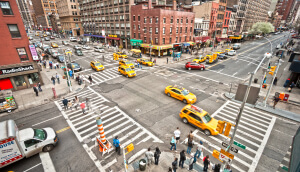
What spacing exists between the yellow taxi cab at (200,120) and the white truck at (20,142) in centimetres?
1165

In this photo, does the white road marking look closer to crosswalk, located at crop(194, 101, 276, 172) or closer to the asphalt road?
the asphalt road

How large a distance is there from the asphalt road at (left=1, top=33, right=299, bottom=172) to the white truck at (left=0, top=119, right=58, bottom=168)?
0.71 m

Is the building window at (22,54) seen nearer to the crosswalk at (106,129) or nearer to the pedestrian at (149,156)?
the crosswalk at (106,129)

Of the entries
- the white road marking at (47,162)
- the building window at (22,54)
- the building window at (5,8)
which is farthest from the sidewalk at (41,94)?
the building window at (5,8)

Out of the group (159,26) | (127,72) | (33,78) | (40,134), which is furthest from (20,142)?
(159,26)

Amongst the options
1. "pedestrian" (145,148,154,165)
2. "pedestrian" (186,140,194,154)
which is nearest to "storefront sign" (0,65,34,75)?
"pedestrian" (145,148,154,165)

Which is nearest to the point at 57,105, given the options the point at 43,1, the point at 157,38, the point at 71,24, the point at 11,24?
the point at 11,24

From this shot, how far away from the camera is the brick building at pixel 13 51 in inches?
755

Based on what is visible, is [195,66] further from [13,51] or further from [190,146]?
[13,51]

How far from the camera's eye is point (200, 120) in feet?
42.2

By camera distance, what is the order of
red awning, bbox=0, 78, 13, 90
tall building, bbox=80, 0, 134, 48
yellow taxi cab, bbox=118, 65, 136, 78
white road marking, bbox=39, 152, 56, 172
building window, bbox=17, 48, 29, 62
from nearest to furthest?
white road marking, bbox=39, 152, 56, 172 → red awning, bbox=0, 78, 13, 90 → building window, bbox=17, 48, 29, 62 → yellow taxi cab, bbox=118, 65, 136, 78 → tall building, bbox=80, 0, 134, 48

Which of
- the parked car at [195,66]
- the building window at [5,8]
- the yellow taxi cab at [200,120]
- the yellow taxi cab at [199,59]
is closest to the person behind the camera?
the yellow taxi cab at [200,120]

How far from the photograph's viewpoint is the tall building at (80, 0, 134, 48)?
168 feet

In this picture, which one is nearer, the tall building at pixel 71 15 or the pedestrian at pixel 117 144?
the pedestrian at pixel 117 144
